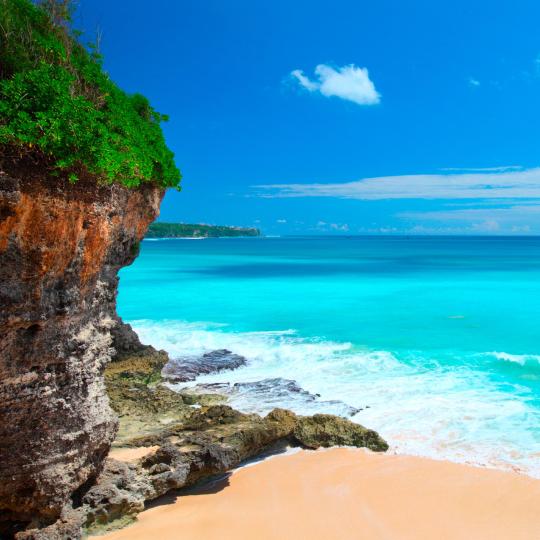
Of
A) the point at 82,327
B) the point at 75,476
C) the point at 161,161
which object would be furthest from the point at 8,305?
the point at 161,161

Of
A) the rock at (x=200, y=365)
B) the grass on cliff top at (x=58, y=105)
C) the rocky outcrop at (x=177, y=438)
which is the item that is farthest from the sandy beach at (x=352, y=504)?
the rock at (x=200, y=365)

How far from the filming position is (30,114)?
5.61 m

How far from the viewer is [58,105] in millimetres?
5746

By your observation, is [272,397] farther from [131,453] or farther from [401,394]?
[131,453]

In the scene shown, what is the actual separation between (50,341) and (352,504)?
17.4ft

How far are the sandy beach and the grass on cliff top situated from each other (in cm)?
501

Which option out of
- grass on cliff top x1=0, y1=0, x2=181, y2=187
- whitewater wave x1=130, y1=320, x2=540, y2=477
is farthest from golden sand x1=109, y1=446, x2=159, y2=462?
grass on cliff top x1=0, y1=0, x2=181, y2=187

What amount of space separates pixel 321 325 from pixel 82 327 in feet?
60.1

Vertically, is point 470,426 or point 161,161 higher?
point 161,161

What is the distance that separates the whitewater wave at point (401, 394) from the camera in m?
10.8

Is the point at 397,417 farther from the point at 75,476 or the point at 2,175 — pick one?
the point at 2,175

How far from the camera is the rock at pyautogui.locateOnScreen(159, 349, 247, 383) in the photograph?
1514cm

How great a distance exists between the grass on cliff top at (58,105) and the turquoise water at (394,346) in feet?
25.8

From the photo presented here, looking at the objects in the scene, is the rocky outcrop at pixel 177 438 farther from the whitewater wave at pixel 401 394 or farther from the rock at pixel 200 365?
the whitewater wave at pixel 401 394
